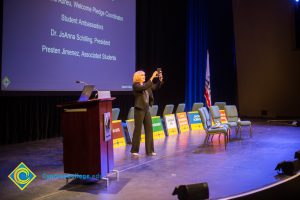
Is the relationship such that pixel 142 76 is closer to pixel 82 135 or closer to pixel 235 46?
pixel 82 135

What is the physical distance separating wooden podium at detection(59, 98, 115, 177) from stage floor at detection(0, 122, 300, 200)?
0.84 feet

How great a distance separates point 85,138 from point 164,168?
1545mm

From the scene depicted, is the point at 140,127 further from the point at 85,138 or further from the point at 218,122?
the point at 218,122

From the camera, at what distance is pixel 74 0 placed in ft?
24.4

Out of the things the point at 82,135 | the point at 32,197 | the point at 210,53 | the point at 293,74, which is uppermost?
the point at 210,53

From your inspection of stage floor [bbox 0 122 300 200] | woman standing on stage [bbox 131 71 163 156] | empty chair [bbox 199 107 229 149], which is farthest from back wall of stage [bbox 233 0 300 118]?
woman standing on stage [bbox 131 71 163 156]

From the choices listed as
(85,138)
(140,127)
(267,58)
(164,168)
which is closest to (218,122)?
(140,127)

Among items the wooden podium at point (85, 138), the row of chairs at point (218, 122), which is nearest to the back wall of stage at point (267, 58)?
the row of chairs at point (218, 122)

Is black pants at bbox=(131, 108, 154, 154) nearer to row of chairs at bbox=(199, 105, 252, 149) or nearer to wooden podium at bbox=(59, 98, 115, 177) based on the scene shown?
row of chairs at bbox=(199, 105, 252, 149)

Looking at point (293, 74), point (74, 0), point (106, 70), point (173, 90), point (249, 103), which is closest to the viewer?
point (74, 0)

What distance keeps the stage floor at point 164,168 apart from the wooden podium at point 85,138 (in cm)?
26

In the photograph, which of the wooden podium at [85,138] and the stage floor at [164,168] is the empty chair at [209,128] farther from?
the wooden podium at [85,138]

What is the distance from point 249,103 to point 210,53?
9.54 ft

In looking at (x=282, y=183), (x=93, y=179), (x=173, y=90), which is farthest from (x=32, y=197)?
(x=173, y=90)
